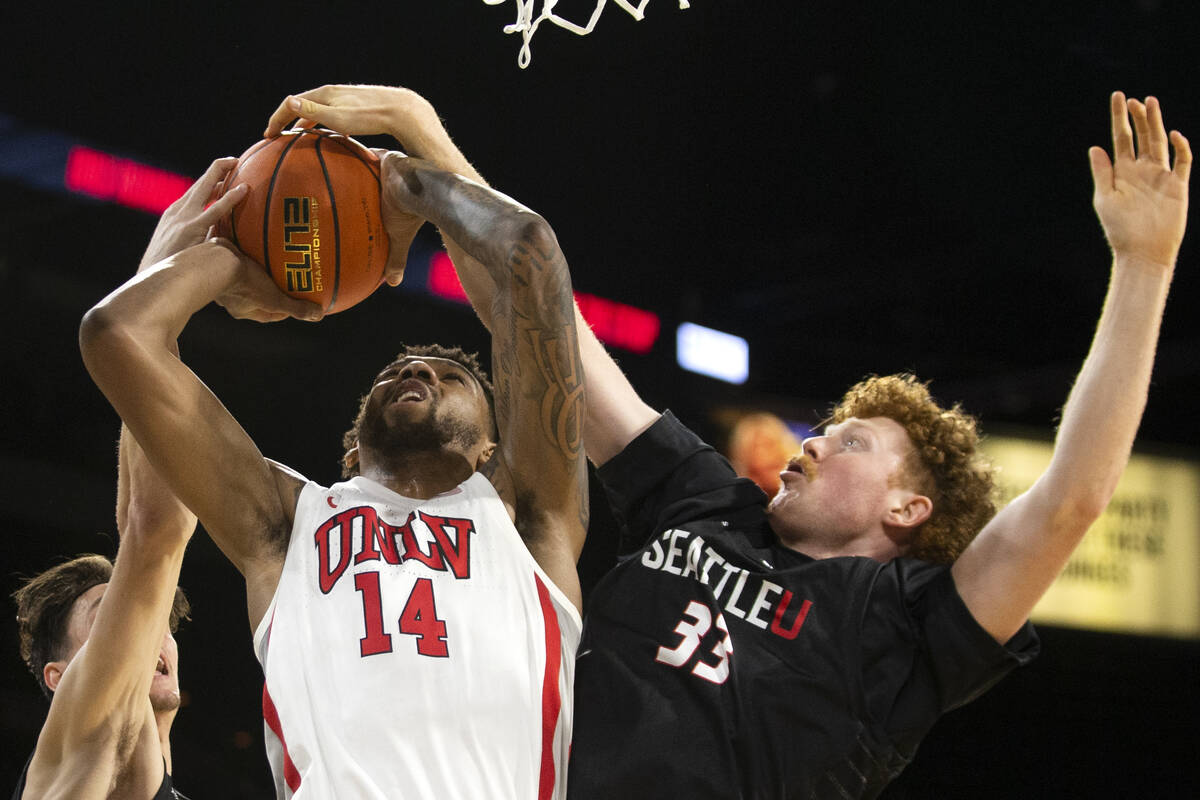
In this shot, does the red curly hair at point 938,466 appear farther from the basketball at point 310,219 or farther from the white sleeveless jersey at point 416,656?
the basketball at point 310,219

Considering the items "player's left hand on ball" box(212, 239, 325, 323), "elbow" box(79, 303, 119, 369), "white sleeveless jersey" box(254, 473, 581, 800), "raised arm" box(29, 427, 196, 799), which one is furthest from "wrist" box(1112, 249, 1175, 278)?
"raised arm" box(29, 427, 196, 799)

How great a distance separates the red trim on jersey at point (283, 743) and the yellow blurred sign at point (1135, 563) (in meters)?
6.52

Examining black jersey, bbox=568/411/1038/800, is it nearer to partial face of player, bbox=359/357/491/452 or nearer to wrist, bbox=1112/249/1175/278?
partial face of player, bbox=359/357/491/452

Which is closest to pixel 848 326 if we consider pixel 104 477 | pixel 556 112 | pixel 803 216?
pixel 803 216

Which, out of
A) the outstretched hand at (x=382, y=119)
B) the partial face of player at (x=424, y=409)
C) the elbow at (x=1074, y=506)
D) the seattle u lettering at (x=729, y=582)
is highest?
the outstretched hand at (x=382, y=119)

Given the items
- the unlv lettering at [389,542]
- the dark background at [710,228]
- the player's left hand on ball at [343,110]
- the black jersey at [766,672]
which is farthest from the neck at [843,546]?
the dark background at [710,228]

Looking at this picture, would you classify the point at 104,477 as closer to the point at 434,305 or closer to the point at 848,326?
the point at 434,305

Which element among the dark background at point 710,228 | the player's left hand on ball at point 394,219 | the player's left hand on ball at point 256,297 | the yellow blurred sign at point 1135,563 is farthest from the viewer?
the yellow blurred sign at point 1135,563

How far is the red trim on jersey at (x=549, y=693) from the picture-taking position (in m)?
2.19

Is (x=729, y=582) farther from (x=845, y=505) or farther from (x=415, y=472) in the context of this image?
(x=415, y=472)

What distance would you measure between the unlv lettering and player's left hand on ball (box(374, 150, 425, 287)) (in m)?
0.53

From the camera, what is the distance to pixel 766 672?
2.29m

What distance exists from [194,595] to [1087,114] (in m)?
5.34

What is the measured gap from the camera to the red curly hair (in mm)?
2668
